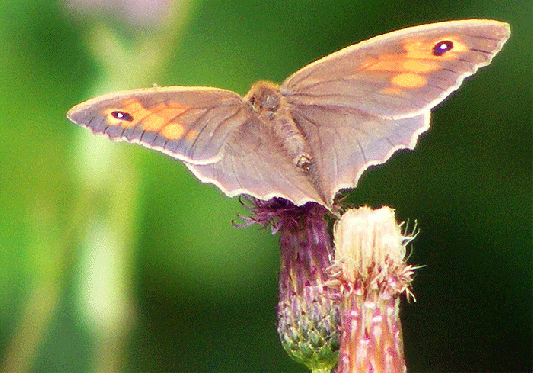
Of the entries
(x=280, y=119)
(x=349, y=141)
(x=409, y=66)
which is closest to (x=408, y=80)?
(x=409, y=66)

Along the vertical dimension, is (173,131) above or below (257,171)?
above

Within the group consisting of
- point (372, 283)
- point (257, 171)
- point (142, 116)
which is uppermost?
point (142, 116)

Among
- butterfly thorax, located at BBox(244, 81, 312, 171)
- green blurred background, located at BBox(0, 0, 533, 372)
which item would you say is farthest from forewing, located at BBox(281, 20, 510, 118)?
green blurred background, located at BBox(0, 0, 533, 372)

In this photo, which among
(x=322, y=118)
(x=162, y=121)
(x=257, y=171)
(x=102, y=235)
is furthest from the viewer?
(x=102, y=235)

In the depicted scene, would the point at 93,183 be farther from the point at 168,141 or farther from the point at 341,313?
the point at 341,313

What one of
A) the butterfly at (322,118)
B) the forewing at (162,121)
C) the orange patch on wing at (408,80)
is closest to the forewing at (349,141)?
the butterfly at (322,118)

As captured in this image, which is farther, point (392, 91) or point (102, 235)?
point (102, 235)

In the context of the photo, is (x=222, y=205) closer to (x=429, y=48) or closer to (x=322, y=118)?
(x=322, y=118)

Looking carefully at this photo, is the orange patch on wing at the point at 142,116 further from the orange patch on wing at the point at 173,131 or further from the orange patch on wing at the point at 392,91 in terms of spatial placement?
the orange patch on wing at the point at 392,91
